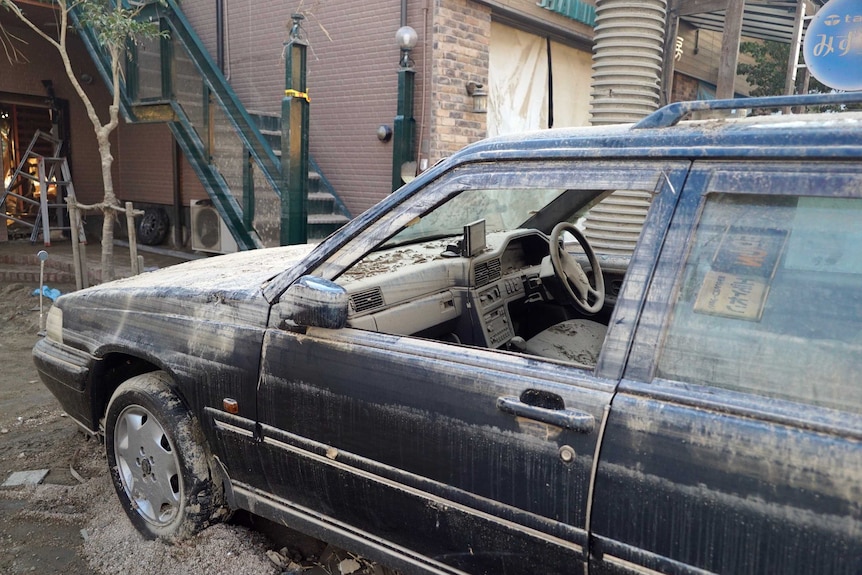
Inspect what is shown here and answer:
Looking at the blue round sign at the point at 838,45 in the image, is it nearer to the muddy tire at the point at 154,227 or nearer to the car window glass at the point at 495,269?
the car window glass at the point at 495,269

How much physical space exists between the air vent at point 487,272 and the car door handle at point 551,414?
1300 mm

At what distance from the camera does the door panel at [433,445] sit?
184 cm

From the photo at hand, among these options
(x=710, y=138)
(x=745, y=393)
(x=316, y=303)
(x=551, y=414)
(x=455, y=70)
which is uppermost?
(x=455, y=70)

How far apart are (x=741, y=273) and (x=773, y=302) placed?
103mm

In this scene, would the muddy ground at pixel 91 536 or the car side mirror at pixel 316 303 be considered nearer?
the car side mirror at pixel 316 303

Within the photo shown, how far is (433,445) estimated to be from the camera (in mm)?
2068

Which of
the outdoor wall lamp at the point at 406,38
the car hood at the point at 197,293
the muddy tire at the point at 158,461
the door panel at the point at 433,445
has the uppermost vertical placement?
the outdoor wall lamp at the point at 406,38

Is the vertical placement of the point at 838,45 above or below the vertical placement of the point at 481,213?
above

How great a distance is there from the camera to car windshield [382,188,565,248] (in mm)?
3465

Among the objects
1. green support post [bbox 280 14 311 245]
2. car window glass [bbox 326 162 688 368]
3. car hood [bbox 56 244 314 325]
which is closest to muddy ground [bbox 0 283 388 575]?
car hood [bbox 56 244 314 325]

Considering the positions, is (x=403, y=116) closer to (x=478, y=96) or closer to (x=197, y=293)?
(x=478, y=96)

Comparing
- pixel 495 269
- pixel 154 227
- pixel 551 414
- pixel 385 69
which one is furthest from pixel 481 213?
pixel 154 227

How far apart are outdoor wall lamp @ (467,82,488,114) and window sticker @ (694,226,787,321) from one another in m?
6.75

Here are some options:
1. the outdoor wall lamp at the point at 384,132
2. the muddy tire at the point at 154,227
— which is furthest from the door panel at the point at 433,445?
the muddy tire at the point at 154,227
